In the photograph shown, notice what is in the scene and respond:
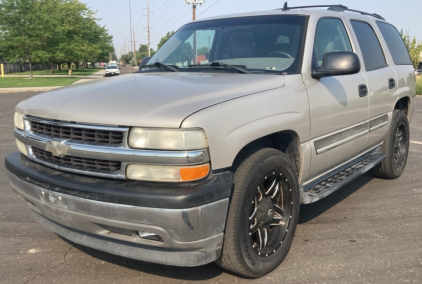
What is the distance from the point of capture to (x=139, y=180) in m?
2.43

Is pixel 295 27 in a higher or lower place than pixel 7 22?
lower

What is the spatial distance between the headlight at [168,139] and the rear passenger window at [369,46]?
268 cm

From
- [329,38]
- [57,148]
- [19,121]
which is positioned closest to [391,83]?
[329,38]

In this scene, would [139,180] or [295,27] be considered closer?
[139,180]

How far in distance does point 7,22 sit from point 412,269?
3728cm

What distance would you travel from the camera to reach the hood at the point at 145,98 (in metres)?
2.44

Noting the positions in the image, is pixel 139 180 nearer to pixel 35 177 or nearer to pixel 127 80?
pixel 35 177

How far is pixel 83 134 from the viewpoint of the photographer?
258 centimetres

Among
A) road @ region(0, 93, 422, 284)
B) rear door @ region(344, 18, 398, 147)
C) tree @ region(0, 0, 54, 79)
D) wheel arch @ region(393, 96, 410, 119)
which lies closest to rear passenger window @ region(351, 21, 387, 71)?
rear door @ region(344, 18, 398, 147)

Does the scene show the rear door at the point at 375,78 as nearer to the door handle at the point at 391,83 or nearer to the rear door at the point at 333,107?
the door handle at the point at 391,83

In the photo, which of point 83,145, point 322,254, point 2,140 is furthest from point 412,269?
point 2,140

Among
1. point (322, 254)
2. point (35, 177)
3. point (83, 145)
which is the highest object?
point (83, 145)

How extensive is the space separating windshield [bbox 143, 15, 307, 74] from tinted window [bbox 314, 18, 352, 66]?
0.71 feet

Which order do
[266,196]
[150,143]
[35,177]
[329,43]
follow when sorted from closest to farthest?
[150,143] < [35,177] < [266,196] < [329,43]
